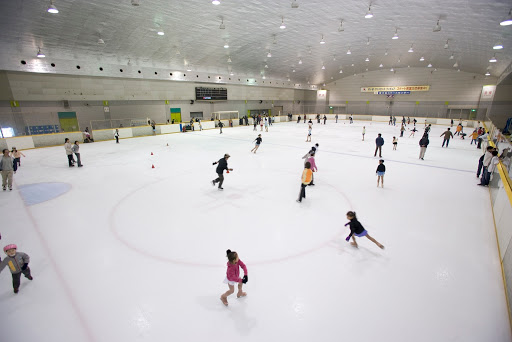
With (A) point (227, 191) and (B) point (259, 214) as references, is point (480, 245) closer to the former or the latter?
(B) point (259, 214)

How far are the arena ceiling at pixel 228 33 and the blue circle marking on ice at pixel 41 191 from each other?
757cm

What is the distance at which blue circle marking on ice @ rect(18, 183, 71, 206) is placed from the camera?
774 centimetres

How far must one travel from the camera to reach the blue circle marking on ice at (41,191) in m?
7.74

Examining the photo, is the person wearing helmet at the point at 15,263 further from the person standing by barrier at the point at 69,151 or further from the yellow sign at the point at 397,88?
the yellow sign at the point at 397,88

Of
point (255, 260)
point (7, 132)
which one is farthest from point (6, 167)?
point (7, 132)

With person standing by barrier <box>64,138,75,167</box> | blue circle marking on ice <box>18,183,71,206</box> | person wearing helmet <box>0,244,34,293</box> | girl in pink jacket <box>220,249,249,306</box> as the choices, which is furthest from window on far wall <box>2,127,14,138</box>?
girl in pink jacket <box>220,249,249,306</box>

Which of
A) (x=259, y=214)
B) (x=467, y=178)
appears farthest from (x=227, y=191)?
(x=467, y=178)

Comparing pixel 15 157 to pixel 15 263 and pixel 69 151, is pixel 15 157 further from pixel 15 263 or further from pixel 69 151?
pixel 15 263

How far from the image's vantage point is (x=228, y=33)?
1606cm

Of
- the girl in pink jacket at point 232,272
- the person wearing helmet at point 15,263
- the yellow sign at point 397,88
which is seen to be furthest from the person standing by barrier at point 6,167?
the yellow sign at point 397,88

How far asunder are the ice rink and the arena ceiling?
8.29m

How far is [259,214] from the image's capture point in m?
6.41

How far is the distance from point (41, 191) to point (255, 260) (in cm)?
854

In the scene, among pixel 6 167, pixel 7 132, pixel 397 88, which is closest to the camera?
pixel 6 167
